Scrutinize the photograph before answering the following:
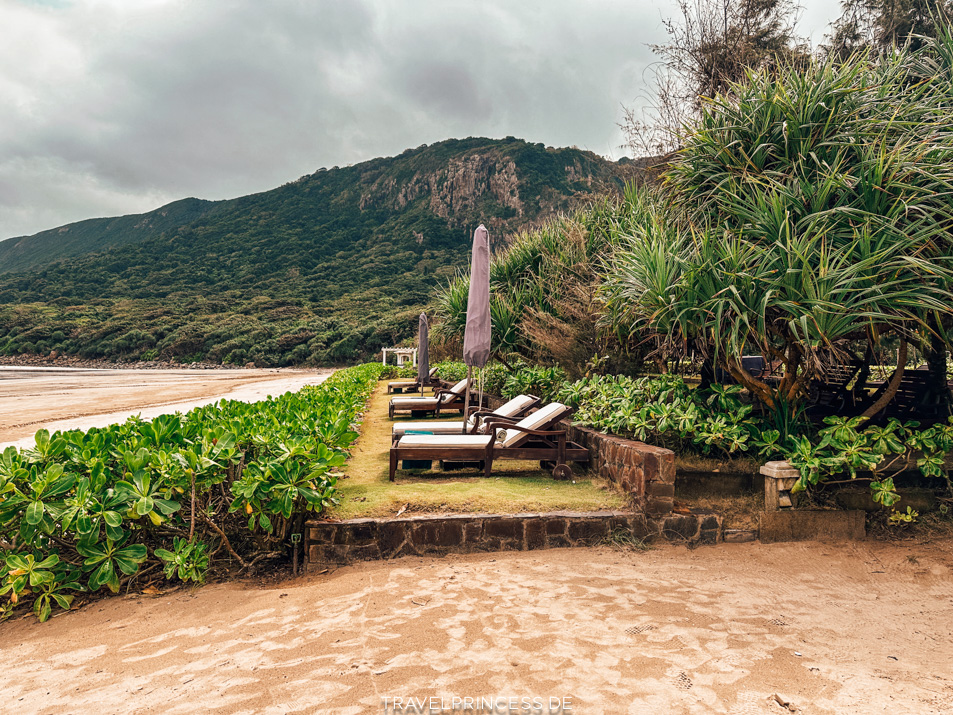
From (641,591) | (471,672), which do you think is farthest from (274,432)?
(641,591)

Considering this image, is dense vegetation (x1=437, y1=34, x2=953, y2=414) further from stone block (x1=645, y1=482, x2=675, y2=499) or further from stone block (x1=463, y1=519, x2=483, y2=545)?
stone block (x1=463, y1=519, x2=483, y2=545)

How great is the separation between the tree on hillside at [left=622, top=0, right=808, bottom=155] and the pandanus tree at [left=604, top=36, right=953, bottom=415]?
165 inches

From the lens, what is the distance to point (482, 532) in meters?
3.31

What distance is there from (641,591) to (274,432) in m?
2.37

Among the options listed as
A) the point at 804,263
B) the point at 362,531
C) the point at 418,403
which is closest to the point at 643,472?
the point at 804,263

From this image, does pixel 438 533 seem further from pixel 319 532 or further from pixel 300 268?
pixel 300 268

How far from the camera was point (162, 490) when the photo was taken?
274 cm

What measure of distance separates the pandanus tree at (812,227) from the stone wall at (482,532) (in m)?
1.26

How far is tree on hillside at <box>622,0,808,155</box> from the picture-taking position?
8.41 meters

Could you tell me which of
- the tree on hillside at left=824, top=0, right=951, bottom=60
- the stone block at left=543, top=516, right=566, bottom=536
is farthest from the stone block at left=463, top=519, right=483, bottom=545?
the tree on hillside at left=824, top=0, right=951, bottom=60

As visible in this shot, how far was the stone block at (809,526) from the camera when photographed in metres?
3.54

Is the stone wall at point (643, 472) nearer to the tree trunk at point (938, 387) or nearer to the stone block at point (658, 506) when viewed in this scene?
the stone block at point (658, 506)

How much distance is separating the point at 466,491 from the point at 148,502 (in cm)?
206

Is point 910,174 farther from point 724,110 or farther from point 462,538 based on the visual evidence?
point 462,538
